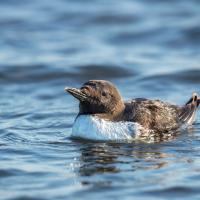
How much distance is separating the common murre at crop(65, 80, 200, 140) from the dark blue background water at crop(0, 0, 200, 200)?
24 centimetres

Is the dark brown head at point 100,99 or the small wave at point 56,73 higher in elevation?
the small wave at point 56,73

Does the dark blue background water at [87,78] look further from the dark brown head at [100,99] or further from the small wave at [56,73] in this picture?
the dark brown head at [100,99]

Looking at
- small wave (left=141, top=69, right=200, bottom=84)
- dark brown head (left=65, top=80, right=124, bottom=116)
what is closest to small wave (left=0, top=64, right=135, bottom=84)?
small wave (left=141, top=69, right=200, bottom=84)

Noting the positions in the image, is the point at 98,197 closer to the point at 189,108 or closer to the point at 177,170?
the point at 177,170

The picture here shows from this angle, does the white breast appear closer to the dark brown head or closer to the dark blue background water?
the dark blue background water

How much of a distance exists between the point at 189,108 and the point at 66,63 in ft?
18.4

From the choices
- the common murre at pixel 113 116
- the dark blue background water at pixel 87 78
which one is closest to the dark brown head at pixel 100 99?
the common murre at pixel 113 116

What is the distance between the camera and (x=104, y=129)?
13.5m

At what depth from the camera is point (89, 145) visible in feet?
43.5

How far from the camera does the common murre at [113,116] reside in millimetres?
13508

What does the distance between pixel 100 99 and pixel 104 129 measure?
580 millimetres

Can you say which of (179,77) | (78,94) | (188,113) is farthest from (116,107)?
(179,77)

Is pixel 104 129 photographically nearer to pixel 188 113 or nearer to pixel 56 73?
pixel 188 113

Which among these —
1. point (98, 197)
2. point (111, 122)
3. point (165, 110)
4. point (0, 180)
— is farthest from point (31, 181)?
point (165, 110)
